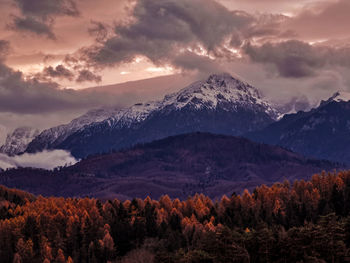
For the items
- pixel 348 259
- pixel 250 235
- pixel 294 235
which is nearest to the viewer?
pixel 348 259

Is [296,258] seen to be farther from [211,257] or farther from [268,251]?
[211,257]

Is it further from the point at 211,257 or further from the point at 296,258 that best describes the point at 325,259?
the point at 211,257

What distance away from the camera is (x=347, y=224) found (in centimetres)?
19575

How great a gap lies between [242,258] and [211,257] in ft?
31.2

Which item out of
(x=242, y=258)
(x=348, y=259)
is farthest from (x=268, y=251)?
(x=348, y=259)

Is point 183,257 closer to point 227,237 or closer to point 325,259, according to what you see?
point 227,237

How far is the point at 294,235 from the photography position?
185875mm

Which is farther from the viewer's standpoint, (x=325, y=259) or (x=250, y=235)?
(x=250, y=235)

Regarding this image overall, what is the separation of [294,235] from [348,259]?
1927cm

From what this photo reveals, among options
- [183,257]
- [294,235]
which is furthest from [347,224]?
[183,257]

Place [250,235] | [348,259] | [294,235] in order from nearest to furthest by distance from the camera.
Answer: [348,259] < [294,235] < [250,235]

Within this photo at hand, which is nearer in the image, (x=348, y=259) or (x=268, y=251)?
(x=348, y=259)

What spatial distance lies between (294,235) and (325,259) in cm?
1343

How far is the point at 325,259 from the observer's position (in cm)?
17475
